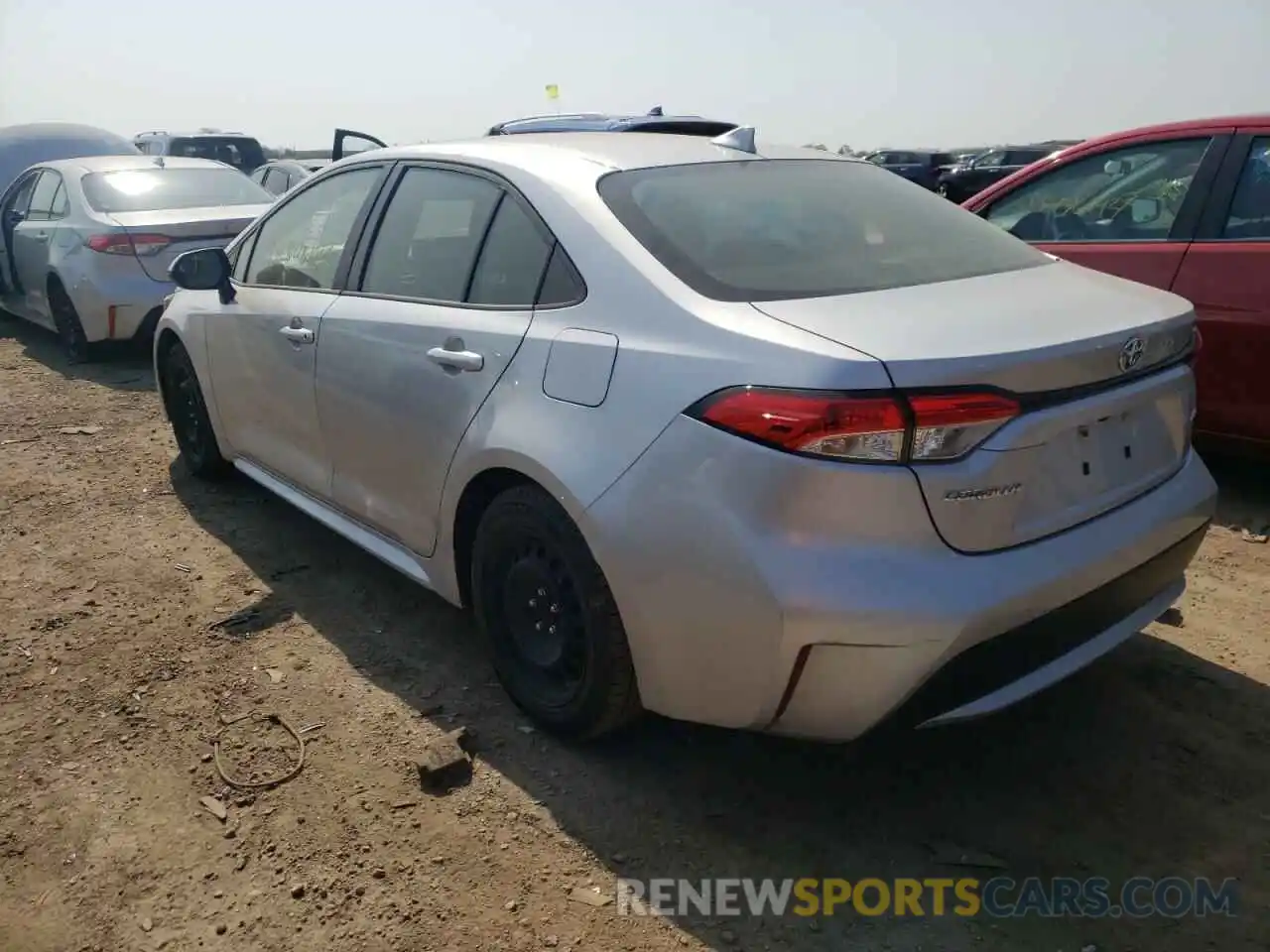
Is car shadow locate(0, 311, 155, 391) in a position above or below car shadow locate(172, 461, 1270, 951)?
below

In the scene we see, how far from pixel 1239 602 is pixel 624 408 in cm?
Result: 246

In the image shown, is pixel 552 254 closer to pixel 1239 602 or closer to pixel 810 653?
pixel 810 653

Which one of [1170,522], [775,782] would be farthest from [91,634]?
[1170,522]

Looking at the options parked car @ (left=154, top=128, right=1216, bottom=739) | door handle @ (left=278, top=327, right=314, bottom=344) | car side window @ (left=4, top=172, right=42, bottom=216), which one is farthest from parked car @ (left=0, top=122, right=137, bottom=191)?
parked car @ (left=154, top=128, right=1216, bottom=739)

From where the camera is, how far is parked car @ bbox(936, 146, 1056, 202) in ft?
62.5

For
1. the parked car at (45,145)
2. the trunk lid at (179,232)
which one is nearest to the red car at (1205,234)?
the trunk lid at (179,232)

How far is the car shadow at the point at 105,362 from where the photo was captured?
23.9 ft

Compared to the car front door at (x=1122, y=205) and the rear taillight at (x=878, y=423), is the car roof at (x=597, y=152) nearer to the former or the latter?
the rear taillight at (x=878, y=423)

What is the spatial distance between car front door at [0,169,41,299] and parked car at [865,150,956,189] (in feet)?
56.3

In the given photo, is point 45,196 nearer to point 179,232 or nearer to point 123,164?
point 123,164

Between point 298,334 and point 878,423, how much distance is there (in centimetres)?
230

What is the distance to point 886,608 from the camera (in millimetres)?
2047

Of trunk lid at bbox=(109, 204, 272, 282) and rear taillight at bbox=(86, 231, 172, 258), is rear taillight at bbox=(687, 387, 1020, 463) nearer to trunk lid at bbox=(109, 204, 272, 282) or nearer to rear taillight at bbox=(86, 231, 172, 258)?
trunk lid at bbox=(109, 204, 272, 282)

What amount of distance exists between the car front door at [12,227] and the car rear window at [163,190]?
1.43m
